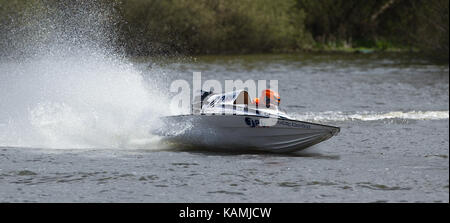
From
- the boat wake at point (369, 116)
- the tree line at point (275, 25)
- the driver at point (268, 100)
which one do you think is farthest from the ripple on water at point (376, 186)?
the tree line at point (275, 25)

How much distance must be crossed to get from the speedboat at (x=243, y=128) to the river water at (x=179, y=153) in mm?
280

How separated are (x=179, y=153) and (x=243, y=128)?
5.36 feet

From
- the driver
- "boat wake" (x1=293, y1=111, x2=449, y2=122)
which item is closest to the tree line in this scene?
"boat wake" (x1=293, y1=111, x2=449, y2=122)

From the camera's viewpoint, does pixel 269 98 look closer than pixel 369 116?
Yes

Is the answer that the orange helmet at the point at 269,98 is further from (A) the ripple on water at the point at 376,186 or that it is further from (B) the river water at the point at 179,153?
(A) the ripple on water at the point at 376,186

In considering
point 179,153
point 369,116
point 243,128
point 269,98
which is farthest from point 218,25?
point 243,128

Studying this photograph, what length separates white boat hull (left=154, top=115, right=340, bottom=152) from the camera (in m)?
16.4

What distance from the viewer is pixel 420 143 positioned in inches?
719

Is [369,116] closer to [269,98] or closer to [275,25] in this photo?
[269,98]

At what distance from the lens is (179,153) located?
16.9 m

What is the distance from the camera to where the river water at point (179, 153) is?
1309 centimetres

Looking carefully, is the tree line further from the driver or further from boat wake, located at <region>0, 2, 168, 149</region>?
the driver

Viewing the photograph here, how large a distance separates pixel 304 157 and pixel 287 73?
87.9 feet
